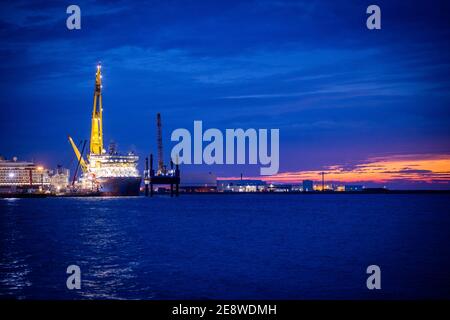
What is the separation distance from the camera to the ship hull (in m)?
141

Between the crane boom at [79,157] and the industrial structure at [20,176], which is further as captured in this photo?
the industrial structure at [20,176]

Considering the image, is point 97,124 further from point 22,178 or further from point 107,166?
point 22,178

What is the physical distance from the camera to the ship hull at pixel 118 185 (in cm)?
14112

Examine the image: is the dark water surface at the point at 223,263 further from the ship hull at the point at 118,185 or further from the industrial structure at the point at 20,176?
the industrial structure at the point at 20,176

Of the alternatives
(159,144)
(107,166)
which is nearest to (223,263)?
(107,166)

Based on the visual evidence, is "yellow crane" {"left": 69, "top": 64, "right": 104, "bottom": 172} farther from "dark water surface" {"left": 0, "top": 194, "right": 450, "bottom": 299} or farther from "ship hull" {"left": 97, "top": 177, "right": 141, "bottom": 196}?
"dark water surface" {"left": 0, "top": 194, "right": 450, "bottom": 299}

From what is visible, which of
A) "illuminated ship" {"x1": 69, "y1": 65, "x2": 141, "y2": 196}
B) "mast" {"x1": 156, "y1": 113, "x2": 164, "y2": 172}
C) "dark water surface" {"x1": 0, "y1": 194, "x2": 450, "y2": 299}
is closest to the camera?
"dark water surface" {"x1": 0, "y1": 194, "x2": 450, "y2": 299}

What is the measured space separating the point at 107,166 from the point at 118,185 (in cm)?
588

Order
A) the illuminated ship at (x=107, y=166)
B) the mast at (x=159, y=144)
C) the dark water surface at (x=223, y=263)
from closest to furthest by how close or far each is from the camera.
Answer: the dark water surface at (x=223, y=263), the illuminated ship at (x=107, y=166), the mast at (x=159, y=144)

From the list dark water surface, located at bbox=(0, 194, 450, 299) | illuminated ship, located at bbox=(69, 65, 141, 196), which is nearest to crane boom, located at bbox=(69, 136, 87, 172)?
illuminated ship, located at bbox=(69, 65, 141, 196)

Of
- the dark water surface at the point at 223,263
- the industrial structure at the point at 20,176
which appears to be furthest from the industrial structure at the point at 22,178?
the dark water surface at the point at 223,263

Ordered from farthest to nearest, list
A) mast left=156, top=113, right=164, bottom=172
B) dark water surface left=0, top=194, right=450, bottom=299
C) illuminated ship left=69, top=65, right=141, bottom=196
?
mast left=156, top=113, right=164, bottom=172, illuminated ship left=69, top=65, right=141, bottom=196, dark water surface left=0, top=194, right=450, bottom=299
